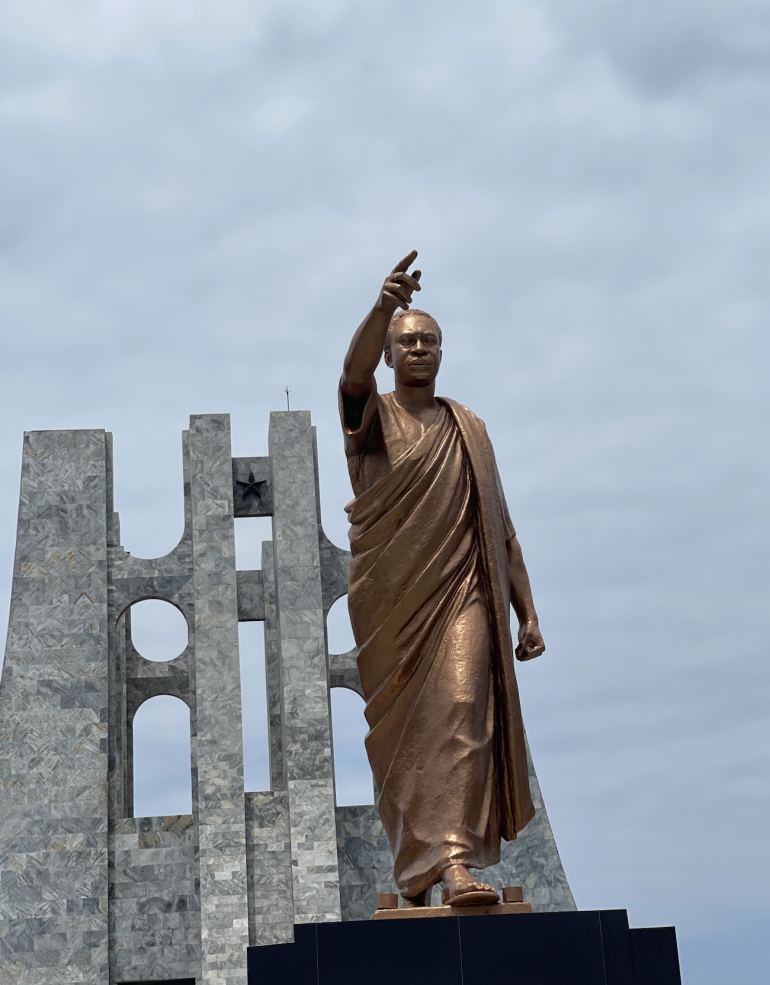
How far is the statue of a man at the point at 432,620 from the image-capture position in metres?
4.52

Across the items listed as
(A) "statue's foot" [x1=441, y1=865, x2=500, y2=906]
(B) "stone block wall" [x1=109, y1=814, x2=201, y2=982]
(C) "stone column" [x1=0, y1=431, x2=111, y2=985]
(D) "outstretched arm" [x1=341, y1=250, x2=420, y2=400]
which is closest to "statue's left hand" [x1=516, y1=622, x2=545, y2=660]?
(A) "statue's foot" [x1=441, y1=865, x2=500, y2=906]

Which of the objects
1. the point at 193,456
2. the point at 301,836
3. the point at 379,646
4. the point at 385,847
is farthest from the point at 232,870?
the point at 379,646

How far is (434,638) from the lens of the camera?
4727mm

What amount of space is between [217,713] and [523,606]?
11897mm

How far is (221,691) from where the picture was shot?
16578 mm

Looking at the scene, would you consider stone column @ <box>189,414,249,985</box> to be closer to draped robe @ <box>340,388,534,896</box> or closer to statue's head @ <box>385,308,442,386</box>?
draped robe @ <box>340,388,534,896</box>

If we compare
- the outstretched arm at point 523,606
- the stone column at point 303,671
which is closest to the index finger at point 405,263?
the outstretched arm at point 523,606

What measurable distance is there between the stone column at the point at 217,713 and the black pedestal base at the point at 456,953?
1230cm

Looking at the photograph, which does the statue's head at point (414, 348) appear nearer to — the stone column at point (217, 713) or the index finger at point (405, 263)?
the index finger at point (405, 263)

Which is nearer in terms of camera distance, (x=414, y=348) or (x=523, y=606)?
(x=523, y=606)

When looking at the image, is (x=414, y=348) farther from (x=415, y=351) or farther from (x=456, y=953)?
(x=456, y=953)

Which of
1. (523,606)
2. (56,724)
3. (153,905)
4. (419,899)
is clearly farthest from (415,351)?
(153,905)

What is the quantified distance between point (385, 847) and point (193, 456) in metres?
5.66

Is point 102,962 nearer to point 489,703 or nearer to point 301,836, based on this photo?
point 301,836
